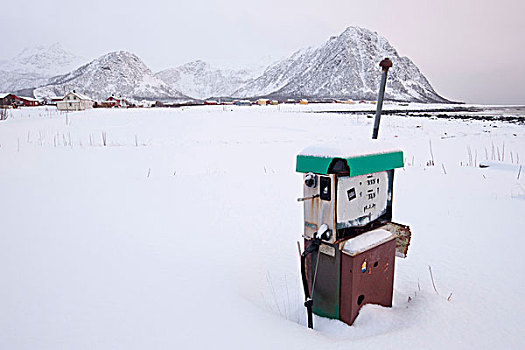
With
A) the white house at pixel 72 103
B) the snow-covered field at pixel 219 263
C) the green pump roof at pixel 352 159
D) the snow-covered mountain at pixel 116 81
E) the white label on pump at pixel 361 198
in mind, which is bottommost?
the snow-covered field at pixel 219 263

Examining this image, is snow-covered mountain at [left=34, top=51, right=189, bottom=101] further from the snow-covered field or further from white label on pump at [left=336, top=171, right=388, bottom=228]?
white label on pump at [left=336, top=171, right=388, bottom=228]

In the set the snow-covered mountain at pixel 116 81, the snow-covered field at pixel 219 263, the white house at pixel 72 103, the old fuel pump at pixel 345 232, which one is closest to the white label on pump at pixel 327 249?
the old fuel pump at pixel 345 232

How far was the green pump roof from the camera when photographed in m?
2.49

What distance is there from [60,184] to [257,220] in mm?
4589

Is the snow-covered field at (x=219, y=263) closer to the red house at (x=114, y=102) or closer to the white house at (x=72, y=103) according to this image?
the white house at (x=72, y=103)

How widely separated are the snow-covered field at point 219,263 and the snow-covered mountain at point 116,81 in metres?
148

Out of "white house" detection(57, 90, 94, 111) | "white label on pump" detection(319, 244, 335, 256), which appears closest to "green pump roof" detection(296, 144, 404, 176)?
"white label on pump" detection(319, 244, 335, 256)

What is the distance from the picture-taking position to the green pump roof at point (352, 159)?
249 centimetres

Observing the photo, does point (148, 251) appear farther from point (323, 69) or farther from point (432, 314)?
point (323, 69)

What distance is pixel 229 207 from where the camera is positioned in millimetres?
5953

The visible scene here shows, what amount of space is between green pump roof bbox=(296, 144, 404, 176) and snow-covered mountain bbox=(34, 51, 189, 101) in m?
152

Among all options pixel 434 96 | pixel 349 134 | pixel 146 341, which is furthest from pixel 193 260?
pixel 434 96

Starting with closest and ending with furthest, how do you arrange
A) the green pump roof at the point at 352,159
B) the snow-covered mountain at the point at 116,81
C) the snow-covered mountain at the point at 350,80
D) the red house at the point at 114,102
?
1. the green pump roof at the point at 352,159
2. the red house at the point at 114,102
3. the snow-covered mountain at the point at 116,81
4. the snow-covered mountain at the point at 350,80

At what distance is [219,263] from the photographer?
3.86 m
